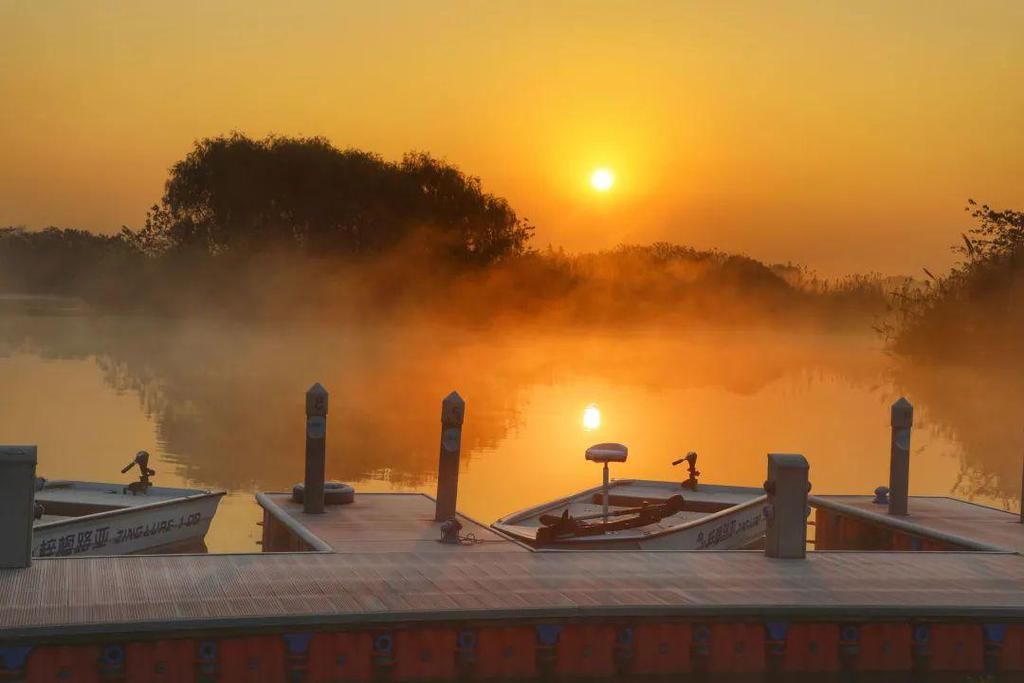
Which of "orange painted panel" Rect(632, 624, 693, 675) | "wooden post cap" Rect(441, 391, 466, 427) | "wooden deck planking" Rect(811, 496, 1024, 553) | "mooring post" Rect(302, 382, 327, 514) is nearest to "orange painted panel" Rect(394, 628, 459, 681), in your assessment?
"orange painted panel" Rect(632, 624, 693, 675)

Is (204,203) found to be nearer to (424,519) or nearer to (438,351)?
(438,351)

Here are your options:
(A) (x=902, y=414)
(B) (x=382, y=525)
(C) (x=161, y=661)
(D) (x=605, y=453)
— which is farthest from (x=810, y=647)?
(A) (x=902, y=414)

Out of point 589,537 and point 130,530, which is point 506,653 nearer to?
point 589,537

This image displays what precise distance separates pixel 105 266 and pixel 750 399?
205ft

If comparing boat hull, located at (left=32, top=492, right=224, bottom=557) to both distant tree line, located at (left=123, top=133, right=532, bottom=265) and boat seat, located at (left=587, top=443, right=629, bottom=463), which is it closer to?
boat seat, located at (left=587, top=443, right=629, bottom=463)

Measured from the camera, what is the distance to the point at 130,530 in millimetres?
19609

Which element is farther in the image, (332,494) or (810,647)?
(332,494)

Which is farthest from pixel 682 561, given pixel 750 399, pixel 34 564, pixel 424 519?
pixel 750 399

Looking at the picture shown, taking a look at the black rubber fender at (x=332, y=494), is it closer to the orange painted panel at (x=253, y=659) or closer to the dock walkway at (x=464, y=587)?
the dock walkway at (x=464, y=587)

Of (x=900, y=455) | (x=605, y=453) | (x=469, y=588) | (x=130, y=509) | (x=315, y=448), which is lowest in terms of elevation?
(x=469, y=588)

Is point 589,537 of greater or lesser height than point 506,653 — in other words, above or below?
above

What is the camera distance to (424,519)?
59.4 ft

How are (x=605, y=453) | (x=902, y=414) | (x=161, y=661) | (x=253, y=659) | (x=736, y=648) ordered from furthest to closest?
1. (x=902, y=414)
2. (x=605, y=453)
3. (x=736, y=648)
4. (x=253, y=659)
5. (x=161, y=661)

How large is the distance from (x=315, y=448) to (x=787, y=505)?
19.2 ft
